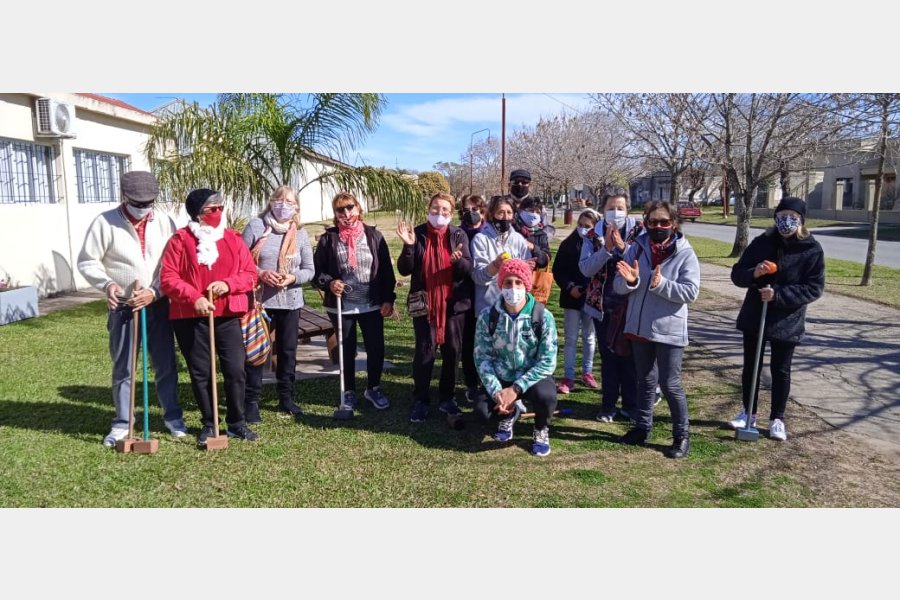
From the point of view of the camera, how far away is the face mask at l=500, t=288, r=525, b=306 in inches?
180

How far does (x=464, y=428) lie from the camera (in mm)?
5117

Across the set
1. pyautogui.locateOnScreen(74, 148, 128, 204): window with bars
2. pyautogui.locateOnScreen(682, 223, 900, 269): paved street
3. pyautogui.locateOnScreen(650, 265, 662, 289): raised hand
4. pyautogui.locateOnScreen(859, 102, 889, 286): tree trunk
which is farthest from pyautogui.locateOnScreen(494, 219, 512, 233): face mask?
pyautogui.locateOnScreen(682, 223, 900, 269): paved street

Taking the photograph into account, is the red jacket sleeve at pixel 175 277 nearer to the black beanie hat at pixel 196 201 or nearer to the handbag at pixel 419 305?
the black beanie hat at pixel 196 201

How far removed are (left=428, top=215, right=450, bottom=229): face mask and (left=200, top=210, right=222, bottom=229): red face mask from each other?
1.59 m

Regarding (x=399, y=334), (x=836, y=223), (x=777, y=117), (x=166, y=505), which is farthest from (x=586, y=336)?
(x=836, y=223)

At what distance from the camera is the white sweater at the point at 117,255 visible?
4.53 meters

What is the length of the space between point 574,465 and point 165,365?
3.07 m

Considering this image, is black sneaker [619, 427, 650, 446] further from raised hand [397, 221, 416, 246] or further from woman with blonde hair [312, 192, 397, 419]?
raised hand [397, 221, 416, 246]

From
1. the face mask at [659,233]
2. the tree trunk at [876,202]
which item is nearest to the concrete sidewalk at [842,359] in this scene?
the face mask at [659,233]

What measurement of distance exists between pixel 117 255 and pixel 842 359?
7.27 metres

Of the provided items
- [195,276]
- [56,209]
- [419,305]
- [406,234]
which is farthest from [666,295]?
[56,209]

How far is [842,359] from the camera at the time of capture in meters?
7.24

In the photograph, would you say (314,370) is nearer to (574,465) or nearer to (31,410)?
(31,410)

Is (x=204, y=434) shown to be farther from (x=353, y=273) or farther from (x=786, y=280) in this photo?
(x=786, y=280)
